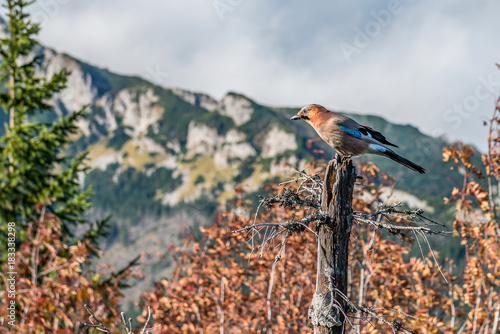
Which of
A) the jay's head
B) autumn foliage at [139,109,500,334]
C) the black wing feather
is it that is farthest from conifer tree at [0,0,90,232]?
the black wing feather

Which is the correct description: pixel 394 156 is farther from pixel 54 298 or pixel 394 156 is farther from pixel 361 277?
pixel 54 298

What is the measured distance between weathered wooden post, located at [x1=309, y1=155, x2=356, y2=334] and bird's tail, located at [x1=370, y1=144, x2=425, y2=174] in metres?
0.53

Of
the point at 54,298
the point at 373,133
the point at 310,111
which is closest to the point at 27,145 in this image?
the point at 54,298

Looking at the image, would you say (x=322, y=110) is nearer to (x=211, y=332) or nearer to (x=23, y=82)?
(x=211, y=332)

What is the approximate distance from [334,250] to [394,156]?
130 centimetres

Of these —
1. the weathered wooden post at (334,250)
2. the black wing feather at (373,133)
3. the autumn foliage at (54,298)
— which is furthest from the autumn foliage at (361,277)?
the weathered wooden post at (334,250)

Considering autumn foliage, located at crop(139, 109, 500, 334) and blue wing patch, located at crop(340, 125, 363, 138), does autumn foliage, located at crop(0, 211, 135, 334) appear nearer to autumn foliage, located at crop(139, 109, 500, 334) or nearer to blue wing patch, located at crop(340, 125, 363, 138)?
autumn foliage, located at crop(139, 109, 500, 334)

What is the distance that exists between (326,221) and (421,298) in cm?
556

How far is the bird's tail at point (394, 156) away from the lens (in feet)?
13.1

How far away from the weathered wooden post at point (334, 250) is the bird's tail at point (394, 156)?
53 centimetres

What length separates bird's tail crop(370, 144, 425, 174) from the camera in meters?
4.00

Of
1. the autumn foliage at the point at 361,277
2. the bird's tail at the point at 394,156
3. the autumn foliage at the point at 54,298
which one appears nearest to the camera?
the bird's tail at the point at 394,156

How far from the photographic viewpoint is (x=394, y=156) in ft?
14.0

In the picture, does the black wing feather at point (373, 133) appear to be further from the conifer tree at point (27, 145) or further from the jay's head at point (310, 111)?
the conifer tree at point (27, 145)
